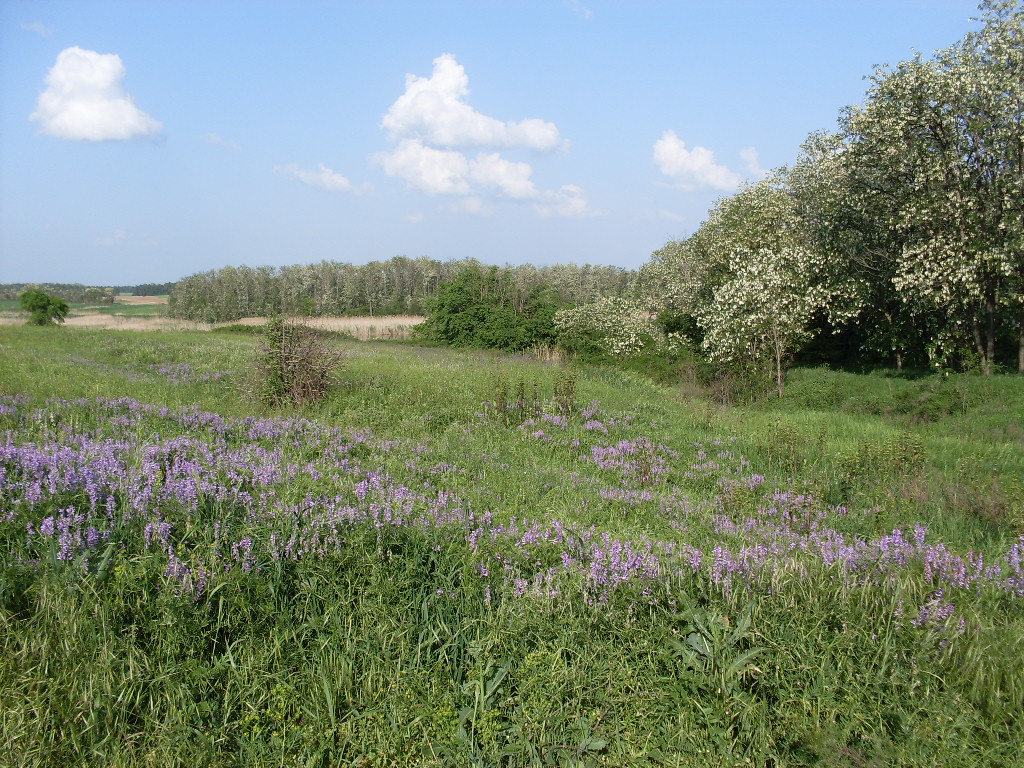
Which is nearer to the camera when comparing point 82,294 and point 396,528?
point 396,528

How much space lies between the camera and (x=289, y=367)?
12.1 meters

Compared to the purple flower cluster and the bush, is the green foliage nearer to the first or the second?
the bush

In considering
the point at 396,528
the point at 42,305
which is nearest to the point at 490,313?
the point at 396,528

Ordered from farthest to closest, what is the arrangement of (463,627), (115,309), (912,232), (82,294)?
(82,294) < (115,309) < (912,232) < (463,627)

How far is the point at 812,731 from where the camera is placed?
290cm

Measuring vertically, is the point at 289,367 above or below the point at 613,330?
below

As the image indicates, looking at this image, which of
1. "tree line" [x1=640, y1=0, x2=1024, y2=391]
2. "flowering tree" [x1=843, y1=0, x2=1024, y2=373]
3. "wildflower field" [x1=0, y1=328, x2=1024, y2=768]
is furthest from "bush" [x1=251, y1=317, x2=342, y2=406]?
"flowering tree" [x1=843, y1=0, x2=1024, y2=373]

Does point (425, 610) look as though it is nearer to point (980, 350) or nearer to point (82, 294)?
point (980, 350)

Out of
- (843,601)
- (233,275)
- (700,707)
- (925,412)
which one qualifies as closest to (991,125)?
(925,412)

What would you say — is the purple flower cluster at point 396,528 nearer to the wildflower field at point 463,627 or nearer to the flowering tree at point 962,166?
the wildflower field at point 463,627

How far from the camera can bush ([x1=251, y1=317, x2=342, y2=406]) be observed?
1191 centimetres

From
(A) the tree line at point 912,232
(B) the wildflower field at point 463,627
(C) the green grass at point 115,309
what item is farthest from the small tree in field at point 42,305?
(B) the wildflower field at point 463,627

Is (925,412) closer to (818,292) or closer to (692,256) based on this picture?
(818,292)

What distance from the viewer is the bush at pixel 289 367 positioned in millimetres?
11914
